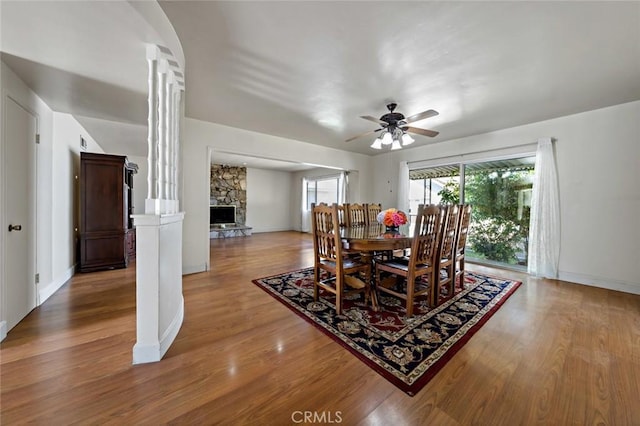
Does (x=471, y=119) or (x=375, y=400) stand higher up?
(x=471, y=119)

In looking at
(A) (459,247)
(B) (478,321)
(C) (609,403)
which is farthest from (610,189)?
(C) (609,403)

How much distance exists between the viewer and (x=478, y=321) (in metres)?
2.21

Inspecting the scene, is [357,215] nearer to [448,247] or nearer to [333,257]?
[448,247]

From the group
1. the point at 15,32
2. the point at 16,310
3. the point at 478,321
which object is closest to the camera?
the point at 15,32

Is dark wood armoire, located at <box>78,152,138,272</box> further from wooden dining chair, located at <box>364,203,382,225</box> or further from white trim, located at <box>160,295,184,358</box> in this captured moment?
wooden dining chair, located at <box>364,203,382,225</box>

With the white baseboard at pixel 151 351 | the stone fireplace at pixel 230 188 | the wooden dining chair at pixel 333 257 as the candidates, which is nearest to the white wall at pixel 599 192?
the wooden dining chair at pixel 333 257

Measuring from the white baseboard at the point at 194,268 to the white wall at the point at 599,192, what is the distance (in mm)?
5390

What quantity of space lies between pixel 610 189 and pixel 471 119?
197 cm

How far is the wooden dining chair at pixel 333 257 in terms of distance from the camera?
91.4 inches

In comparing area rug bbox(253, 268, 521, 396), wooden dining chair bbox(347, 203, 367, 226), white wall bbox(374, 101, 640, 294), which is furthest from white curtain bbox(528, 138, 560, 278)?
wooden dining chair bbox(347, 203, 367, 226)

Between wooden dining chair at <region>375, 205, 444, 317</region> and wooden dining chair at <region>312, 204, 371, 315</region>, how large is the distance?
0.25m

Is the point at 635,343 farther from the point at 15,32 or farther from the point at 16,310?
the point at 16,310

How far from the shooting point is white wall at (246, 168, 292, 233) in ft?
27.8

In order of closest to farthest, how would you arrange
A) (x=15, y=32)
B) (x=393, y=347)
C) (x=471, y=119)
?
(x=15, y=32) → (x=393, y=347) → (x=471, y=119)
